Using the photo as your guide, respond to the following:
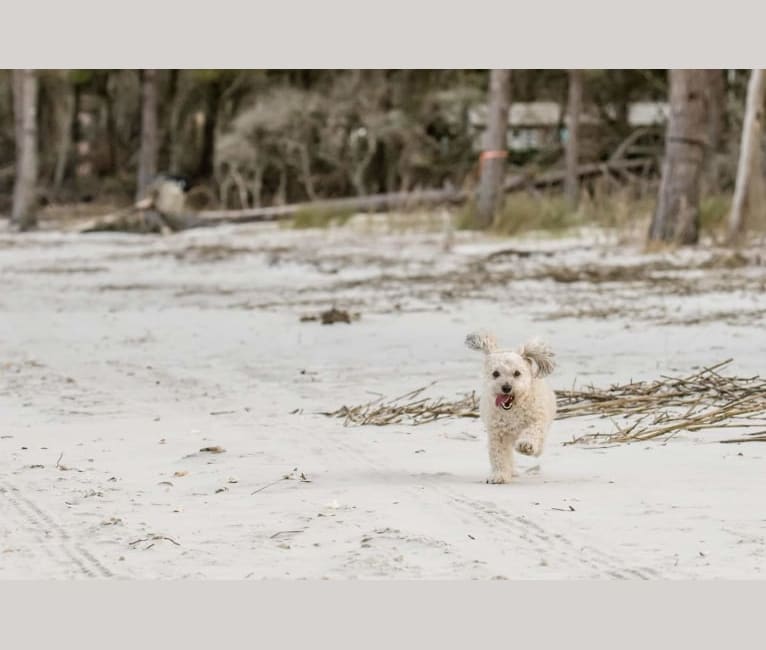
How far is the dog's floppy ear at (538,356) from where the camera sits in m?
6.71

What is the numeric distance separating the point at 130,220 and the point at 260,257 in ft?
25.2

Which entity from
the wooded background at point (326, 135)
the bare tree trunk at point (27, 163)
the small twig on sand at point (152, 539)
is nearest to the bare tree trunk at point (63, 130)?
the wooded background at point (326, 135)

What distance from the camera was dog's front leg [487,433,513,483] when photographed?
672 centimetres

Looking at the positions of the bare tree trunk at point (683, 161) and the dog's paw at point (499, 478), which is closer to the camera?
the dog's paw at point (499, 478)

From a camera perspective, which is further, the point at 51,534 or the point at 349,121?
the point at 349,121

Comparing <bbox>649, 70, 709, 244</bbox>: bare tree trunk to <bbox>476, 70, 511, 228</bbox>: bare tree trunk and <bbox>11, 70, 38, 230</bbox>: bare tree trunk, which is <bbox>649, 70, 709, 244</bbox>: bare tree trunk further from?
<bbox>11, 70, 38, 230</bbox>: bare tree trunk

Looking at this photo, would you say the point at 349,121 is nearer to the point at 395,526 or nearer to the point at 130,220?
the point at 130,220

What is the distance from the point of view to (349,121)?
121ft

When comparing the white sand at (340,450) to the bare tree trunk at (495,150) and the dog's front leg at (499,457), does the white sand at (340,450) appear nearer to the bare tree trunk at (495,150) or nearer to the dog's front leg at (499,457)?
A: the dog's front leg at (499,457)

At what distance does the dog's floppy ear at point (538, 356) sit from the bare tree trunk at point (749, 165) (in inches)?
546

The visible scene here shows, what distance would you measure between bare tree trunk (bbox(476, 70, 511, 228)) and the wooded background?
23 millimetres

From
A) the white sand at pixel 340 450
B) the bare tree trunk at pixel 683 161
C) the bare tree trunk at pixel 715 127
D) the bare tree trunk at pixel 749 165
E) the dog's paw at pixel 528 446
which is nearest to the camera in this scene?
the white sand at pixel 340 450

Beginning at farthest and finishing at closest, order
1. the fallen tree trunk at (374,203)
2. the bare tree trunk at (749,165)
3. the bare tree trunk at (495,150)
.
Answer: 1. the fallen tree trunk at (374,203)
2. the bare tree trunk at (495,150)
3. the bare tree trunk at (749,165)

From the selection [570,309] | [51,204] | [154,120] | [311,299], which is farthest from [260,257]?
[51,204]
